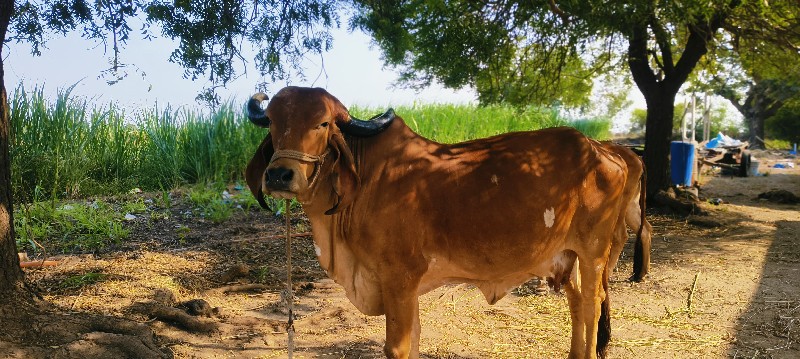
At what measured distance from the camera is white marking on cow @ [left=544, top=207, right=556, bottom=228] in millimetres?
3514

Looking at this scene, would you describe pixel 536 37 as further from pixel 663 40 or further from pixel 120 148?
pixel 120 148

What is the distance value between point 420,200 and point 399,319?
62 cm

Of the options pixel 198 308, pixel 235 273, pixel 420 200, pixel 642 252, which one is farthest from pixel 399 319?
pixel 235 273

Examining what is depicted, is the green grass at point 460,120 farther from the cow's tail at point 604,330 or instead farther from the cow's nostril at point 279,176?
the cow's nostril at point 279,176

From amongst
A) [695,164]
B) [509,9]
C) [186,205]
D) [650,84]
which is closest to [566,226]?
[509,9]

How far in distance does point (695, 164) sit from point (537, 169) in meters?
11.2

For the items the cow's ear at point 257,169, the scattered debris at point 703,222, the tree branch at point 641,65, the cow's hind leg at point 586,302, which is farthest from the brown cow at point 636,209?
the tree branch at point 641,65

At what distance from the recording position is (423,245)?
130 inches

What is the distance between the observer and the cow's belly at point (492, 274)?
342 centimetres

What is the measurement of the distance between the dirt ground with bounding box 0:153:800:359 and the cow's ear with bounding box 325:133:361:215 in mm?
1636

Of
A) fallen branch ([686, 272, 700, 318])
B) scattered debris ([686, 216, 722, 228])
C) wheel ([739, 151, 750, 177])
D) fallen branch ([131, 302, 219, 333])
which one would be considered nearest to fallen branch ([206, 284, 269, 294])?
fallen branch ([131, 302, 219, 333])

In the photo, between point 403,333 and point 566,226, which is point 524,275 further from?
point 403,333

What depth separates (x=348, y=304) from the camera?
5.59 m

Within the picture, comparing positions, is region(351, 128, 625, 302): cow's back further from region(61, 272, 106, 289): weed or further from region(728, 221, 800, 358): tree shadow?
region(61, 272, 106, 289): weed
